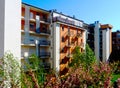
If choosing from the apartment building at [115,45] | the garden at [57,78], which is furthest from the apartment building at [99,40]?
the garden at [57,78]

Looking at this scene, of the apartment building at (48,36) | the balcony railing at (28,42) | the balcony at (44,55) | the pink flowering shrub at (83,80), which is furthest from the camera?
the balcony at (44,55)

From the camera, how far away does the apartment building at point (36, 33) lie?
25094 millimetres

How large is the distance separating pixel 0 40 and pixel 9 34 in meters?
0.41

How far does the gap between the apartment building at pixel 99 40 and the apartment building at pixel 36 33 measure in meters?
14.0

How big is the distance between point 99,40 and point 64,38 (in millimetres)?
13378

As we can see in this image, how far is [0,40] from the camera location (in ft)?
29.3

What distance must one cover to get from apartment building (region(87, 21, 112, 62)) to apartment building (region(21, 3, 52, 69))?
552 inches

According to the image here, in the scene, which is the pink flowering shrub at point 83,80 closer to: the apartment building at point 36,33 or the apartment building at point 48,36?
the apartment building at point 36,33

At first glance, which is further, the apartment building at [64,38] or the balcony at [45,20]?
the apartment building at [64,38]

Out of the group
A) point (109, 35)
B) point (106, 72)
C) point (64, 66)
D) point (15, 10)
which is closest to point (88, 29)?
point (109, 35)

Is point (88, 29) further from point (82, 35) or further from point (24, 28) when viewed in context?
point (24, 28)

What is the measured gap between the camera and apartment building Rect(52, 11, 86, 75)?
28.7m

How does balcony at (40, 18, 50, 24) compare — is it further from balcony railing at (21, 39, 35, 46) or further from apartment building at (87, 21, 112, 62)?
apartment building at (87, 21, 112, 62)

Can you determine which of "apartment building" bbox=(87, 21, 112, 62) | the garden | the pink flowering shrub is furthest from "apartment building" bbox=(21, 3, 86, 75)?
the pink flowering shrub
